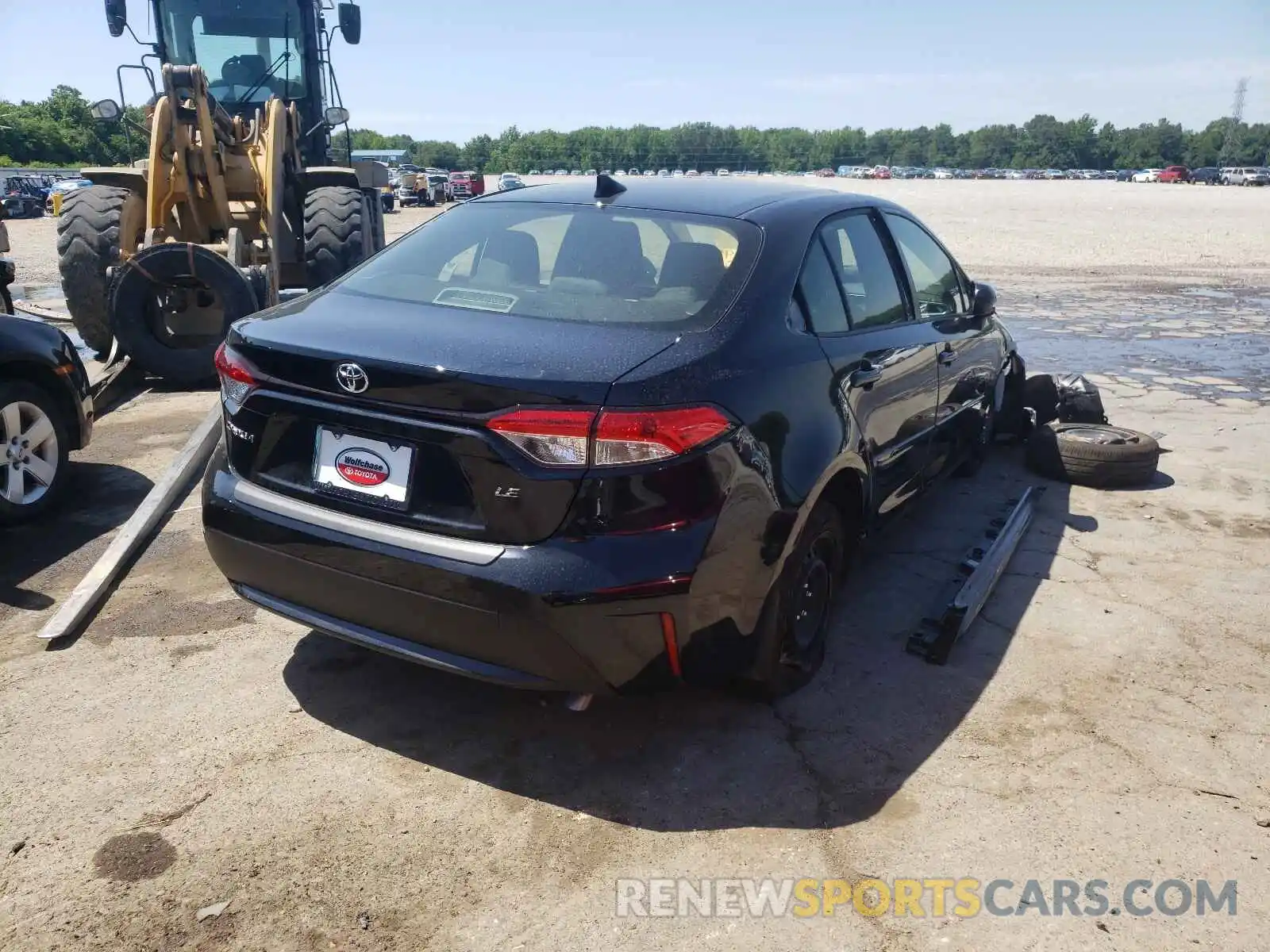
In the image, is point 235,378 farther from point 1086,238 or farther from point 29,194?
point 29,194

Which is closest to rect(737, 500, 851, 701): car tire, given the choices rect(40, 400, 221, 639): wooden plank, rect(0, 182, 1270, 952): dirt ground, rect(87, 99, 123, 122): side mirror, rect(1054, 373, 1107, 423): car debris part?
rect(0, 182, 1270, 952): dirt ground

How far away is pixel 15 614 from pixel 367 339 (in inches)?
87.6

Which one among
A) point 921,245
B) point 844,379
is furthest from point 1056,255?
point 844,379

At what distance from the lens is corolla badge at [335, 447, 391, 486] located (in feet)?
8.81

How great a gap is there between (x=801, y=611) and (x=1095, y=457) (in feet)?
10.7

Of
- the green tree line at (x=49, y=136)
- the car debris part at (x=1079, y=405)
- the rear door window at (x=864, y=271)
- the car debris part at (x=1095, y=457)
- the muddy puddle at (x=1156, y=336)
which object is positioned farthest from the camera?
the green tree line at (x=49, y=136)

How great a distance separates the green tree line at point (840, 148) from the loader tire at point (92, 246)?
92.6 meters

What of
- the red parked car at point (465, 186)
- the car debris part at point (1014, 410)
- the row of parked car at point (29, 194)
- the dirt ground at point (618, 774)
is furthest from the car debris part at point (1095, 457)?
the red parked car at point (465, 186)

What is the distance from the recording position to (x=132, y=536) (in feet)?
14.1

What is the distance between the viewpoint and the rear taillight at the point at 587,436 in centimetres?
247

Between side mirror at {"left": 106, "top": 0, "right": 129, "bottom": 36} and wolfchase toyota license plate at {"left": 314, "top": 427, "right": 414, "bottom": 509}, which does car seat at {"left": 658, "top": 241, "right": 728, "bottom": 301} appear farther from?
side mirror at {"left": 106, "top": 0, "right": 129, "bottom": 36}

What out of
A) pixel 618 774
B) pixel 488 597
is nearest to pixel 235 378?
pixel 488 597

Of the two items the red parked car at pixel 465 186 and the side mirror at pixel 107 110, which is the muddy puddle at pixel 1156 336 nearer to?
the side mirror at pixel 107 110

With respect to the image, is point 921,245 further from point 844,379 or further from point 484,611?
point 484,611
